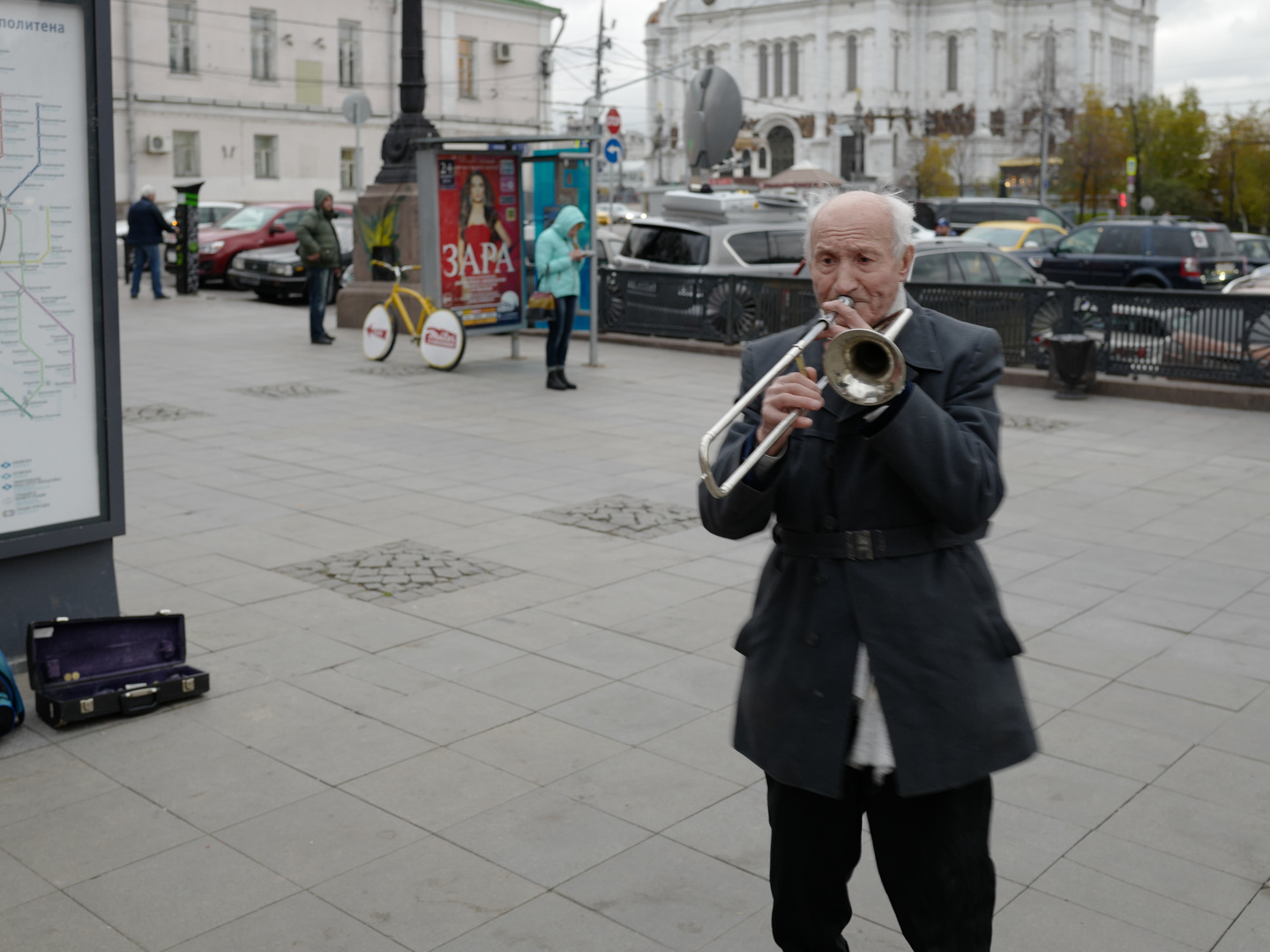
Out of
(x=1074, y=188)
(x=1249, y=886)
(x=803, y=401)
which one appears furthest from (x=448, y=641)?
(x=1074, y=188)

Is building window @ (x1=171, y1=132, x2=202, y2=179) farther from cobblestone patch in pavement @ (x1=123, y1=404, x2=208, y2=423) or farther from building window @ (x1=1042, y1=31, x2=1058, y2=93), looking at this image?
building window @ (x1=1042, y1=31, x2=1058, y2=93)

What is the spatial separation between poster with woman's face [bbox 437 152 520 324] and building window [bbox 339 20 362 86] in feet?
124

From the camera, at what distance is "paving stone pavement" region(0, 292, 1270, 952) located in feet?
11.6

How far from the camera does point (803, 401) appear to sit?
225 cm

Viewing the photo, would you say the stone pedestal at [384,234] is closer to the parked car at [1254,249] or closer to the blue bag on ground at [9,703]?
the blue bag on ground at [9,703]

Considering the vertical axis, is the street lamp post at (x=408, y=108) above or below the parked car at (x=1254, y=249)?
above

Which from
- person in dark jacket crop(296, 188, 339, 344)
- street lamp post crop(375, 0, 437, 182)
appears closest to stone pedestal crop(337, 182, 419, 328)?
street lamp post crop(375, 0, 437, 182)

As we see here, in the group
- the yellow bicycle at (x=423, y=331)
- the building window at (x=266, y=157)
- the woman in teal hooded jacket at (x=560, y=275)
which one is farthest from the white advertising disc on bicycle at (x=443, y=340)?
the building window at (x=266, y=157)

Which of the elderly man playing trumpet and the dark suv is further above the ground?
the dark suv

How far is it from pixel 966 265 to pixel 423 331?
6.38 meters

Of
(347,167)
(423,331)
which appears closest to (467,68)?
(347,167)

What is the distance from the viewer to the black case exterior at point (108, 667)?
475 cm

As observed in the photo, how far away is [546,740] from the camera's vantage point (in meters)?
4.65

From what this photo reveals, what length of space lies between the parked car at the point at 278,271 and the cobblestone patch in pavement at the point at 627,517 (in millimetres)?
14751
